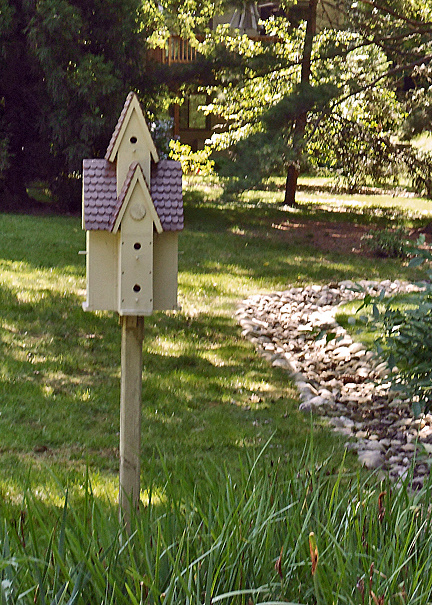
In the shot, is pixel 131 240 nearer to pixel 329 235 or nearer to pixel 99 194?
pixel 99 194

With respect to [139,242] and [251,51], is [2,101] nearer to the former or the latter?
[251,51]

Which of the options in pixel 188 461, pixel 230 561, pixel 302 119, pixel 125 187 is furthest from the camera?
pixel 302 119

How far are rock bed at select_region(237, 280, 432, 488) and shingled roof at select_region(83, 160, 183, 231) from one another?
117cm

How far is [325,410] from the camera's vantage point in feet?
17.3

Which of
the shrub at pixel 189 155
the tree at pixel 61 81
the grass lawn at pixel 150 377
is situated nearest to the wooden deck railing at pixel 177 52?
the shrub at pixel 189 155

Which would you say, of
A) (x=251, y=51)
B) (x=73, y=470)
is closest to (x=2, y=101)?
(x=251, y=51)

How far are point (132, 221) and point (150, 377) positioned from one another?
10.2ft

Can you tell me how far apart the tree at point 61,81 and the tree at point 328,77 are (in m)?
2.05

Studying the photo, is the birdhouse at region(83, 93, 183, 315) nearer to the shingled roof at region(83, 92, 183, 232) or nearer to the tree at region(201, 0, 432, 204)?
the shingled roof at region(83, 92, 183, 232)

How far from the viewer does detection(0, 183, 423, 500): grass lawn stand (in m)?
4.28

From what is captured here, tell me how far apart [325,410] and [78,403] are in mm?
1741

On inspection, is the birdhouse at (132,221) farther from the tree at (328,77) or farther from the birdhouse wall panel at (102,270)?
the tree at (328,77)

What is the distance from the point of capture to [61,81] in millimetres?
12891

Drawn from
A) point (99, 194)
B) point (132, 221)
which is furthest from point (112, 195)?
point (132, 221)
